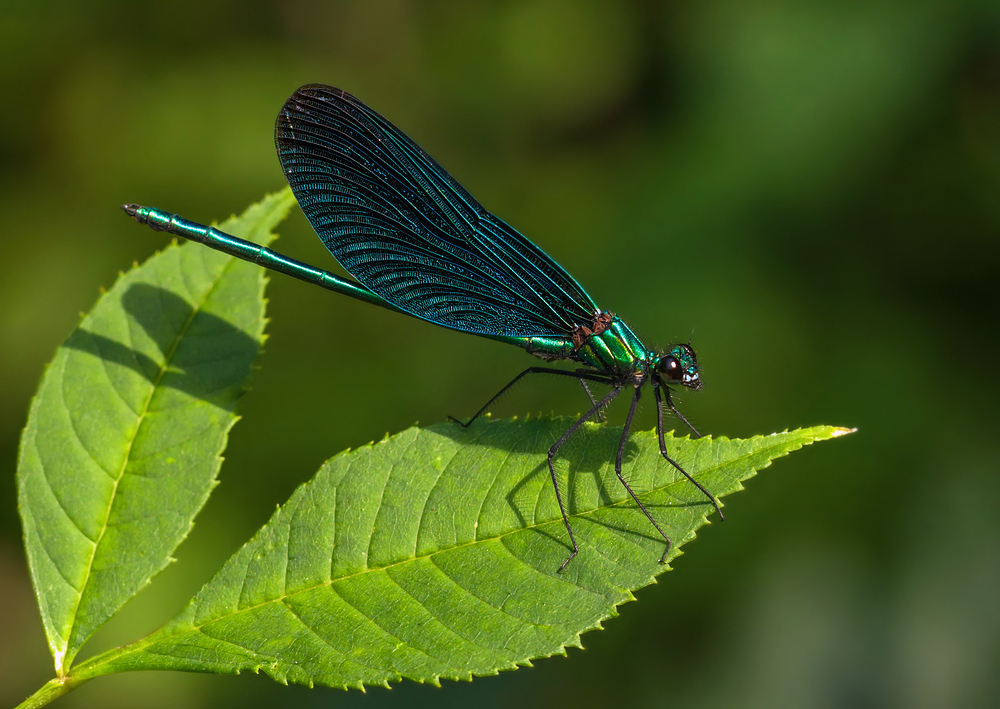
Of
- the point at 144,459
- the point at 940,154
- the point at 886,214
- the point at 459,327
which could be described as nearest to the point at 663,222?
the point at 886,214

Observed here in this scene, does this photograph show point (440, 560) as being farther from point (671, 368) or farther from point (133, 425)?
point (671, 368)

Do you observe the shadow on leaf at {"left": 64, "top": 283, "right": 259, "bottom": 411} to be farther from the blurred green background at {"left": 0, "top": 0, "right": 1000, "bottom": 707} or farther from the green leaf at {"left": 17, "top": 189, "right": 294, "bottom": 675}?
the blurred green background at {"left": 0, "top": 0, "right": 1000, "bottom": 707}

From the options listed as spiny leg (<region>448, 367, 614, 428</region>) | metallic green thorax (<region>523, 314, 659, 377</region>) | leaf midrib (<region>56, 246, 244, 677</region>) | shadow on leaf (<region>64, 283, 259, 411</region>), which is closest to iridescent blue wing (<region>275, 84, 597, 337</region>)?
metallic green thorax (<region>523, 314, 659, 377</region>)

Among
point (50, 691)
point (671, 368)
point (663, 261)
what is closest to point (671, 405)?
point (671, 368)

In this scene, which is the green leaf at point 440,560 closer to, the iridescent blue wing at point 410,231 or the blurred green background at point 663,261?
the iridescent blue wing at point 410,231

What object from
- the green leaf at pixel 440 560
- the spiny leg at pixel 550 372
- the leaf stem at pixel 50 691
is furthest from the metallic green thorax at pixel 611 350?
the leaf stem at pixel 50 691

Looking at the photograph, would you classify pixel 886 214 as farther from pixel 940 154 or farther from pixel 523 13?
pixel 523 13
